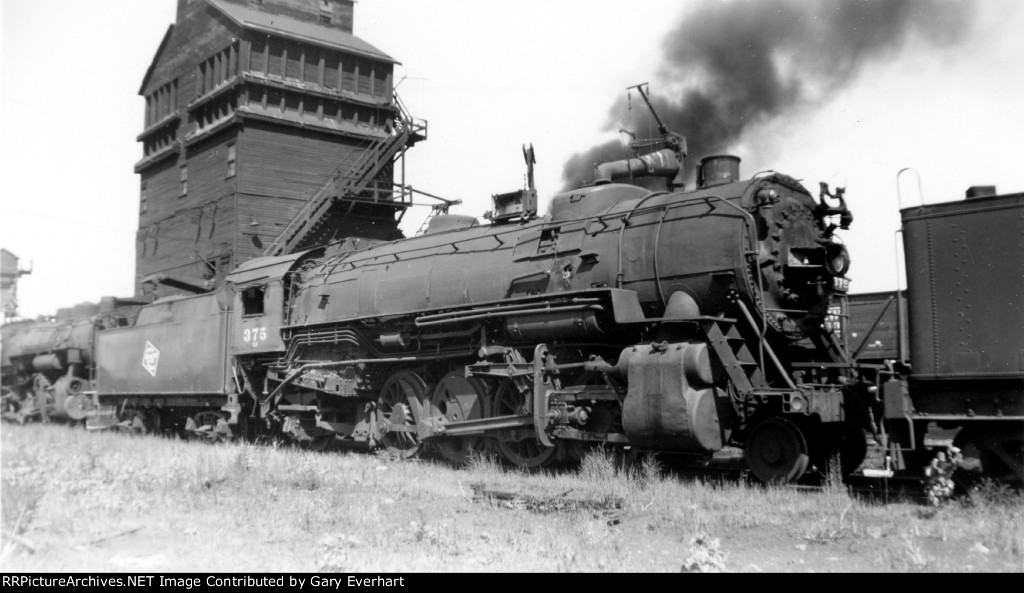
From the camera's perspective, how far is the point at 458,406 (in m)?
11.3

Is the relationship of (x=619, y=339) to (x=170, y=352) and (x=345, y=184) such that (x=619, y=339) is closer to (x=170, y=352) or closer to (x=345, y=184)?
(x=170, y=352)

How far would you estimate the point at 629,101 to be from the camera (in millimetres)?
14586

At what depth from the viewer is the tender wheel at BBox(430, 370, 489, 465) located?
10977mm

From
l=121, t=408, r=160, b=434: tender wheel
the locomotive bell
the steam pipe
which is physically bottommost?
l=121, t=408, r=160, b=434: tender wheel

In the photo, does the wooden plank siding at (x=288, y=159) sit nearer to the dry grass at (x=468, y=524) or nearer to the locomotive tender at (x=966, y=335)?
the dry grass at (x=468, y=524)

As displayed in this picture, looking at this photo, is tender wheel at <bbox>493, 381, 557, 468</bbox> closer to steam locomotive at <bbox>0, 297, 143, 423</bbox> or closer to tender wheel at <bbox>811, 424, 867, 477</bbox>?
tender wheel at <bbox>811, 424, 867, 477</bbox>

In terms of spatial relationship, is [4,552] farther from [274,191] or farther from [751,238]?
[274,191]

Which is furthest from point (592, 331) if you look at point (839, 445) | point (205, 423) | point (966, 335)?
point (205, 423)

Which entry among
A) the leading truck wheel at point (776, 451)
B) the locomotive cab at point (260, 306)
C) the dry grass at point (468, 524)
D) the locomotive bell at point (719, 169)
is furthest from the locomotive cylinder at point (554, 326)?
the locomotive cab at point (260, 306)

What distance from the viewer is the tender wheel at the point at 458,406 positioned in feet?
36.0

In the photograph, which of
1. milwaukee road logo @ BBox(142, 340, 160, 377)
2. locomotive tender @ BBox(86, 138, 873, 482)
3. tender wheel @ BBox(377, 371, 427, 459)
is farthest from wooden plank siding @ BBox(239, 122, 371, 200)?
tender wheel @ BBox(377, 371, 427, 459)

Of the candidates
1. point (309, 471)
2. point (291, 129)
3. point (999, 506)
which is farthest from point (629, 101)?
point (291, 129)

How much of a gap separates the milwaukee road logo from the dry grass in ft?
24.3

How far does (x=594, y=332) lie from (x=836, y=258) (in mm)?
3050
